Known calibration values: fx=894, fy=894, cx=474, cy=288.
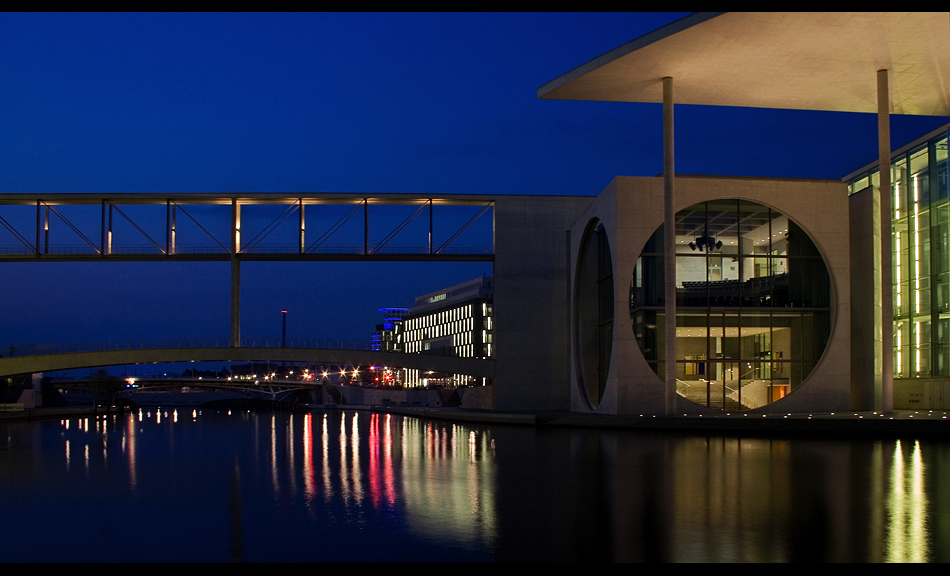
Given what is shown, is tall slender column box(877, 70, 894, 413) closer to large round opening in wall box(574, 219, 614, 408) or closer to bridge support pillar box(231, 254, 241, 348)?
large round opening in wall box(574, 219, 614, 408)

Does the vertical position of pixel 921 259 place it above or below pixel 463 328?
above

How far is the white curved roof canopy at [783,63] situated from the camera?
2503cm

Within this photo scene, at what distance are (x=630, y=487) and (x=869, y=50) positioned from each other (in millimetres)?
20005

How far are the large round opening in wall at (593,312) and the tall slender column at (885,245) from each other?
34.3 feet

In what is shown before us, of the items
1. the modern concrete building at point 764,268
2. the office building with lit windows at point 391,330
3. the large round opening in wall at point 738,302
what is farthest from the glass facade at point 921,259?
the office building with lit windows at point 391,330

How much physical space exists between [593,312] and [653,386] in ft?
27.7

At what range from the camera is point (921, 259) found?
3241cm

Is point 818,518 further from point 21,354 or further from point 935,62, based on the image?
point 21,354

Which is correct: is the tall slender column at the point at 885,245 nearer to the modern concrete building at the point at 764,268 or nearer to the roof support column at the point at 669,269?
the modern concrete building at the point at 764,268

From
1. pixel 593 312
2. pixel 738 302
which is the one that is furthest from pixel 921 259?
pixel 593 312

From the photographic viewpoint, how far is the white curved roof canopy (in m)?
25.0

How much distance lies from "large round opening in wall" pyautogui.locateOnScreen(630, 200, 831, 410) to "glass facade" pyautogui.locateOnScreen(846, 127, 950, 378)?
148 inches

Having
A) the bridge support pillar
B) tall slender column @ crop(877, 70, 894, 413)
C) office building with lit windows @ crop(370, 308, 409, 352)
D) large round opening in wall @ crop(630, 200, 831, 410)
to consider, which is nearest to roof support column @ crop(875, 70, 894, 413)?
tall slender column @ crop(877, 70, 894, 413)

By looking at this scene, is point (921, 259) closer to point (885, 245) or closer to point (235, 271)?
point (885, 245)
